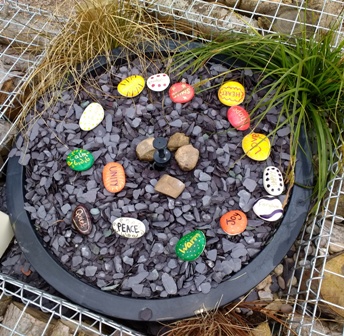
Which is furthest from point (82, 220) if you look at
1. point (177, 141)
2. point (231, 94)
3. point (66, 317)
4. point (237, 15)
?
point (237, 15)

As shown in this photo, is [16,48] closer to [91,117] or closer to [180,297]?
[91,117]

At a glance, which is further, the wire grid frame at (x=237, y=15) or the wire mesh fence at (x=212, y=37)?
the wire grid frame at (x=237, y=15)

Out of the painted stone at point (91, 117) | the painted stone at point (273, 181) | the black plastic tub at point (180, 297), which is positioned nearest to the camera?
the black plastic tub at point (180, 297)

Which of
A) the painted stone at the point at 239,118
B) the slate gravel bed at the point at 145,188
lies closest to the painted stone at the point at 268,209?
the slate gravel bed at the point at 145,188

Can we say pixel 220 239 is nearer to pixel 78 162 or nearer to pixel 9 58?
pixel 78 162

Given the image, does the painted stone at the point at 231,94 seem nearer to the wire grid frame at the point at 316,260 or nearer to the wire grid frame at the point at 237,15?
the wire grid frame at the point at 237,15

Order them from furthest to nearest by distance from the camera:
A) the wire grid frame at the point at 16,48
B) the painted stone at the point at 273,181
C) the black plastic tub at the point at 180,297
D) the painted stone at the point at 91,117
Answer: the wire grid frame at the point at 16,48, the painted stone at the point at 91,117, the painted stone at the point at 273,181, the black plastic tub at the point at 180,297
